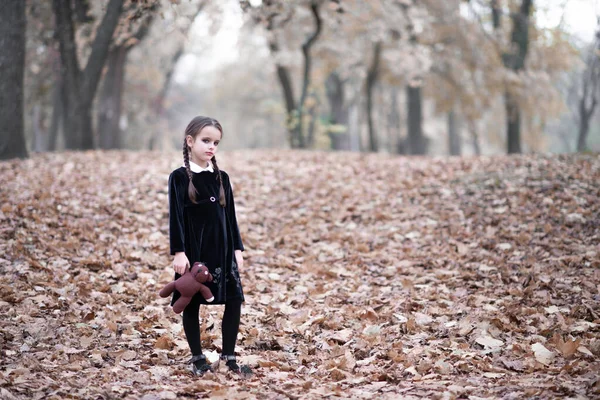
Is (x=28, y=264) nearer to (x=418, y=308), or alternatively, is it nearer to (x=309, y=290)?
(x=309, y=290)

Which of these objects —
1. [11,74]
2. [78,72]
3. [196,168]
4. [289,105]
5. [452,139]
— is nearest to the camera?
[196,168]

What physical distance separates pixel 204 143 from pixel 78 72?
10664 mm

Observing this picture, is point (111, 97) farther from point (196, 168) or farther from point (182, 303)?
point (182, 303)

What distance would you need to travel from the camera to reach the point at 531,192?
28.4 ft

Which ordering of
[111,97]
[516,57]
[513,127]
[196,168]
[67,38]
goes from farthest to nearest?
[513,127] < [516,57] < [111,97] < [67,38] < [196,168]

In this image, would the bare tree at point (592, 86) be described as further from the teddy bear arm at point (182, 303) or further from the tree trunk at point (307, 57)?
the teddy bear arm at point (182, 303)

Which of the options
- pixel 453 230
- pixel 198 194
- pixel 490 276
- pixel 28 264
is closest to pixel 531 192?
pixel 453 230

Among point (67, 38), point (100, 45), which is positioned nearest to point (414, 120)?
point (100, 45)

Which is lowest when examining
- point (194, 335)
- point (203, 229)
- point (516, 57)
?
point (194, 335)

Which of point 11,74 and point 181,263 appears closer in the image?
point 181,263

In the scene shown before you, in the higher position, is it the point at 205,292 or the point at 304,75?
the point at 304,75

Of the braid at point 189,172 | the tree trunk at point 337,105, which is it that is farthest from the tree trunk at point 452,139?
the braid at point 189,172

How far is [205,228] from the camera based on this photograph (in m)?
3.91

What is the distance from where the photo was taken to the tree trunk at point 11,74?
956 cm
